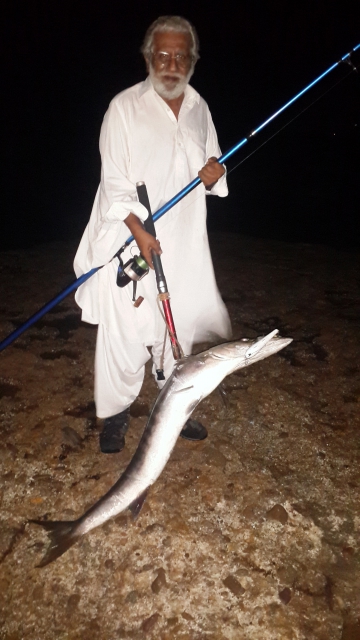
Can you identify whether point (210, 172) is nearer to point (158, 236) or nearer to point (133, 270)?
point (158, 236)

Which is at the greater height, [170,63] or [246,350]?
[170,63]

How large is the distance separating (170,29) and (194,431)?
260cm

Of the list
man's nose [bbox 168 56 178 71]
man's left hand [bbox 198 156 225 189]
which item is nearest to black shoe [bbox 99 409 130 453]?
man's left hand [bbox 198 156 225 189]

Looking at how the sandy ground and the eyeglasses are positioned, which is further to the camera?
the eyeglasses

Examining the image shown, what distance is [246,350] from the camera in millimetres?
2014

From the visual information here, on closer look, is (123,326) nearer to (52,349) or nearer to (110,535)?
(110,535)

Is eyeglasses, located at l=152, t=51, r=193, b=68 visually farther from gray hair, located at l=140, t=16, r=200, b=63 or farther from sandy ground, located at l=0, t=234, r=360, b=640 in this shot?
sandy ground, located at l=0, t=234, r=360, b=640

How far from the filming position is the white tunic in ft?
7.17

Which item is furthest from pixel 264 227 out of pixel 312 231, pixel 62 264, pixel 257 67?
pixel 257 67

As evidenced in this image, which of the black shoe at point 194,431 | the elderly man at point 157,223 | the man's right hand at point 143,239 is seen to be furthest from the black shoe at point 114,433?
the man's right hand at point 143,239

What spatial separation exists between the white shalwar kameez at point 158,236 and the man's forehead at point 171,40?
0.23 m

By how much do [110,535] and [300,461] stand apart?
4.54 ft

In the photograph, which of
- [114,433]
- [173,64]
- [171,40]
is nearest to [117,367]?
[114,433]

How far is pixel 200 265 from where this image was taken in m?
2.60
